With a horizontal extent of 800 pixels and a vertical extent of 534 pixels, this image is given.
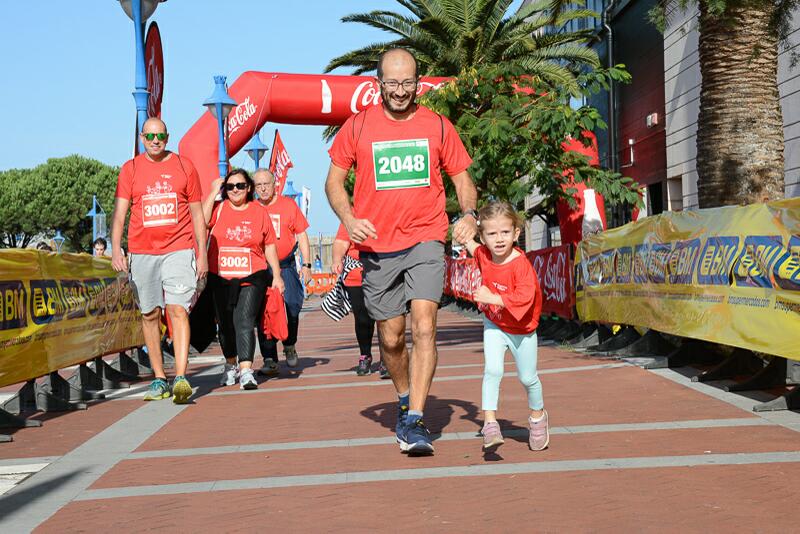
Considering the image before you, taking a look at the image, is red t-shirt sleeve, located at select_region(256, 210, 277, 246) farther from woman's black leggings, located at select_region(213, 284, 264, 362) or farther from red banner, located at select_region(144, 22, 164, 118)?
red banner, located at select_region(144, 22, 164, 118)

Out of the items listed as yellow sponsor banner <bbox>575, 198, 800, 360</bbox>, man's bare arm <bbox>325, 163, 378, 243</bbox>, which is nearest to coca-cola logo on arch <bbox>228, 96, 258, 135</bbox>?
yellow sponsor banner <bbox>575, 198, 800, 360</bbox>

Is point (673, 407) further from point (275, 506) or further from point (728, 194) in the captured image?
point (728, 194)

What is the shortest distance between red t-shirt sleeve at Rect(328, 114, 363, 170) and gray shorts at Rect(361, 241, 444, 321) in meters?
0.54

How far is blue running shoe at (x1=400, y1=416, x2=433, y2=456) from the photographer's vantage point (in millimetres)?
5578

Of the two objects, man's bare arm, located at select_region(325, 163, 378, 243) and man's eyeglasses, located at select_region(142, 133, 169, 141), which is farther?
man's eyeglasses, located at select_region(142, 133, 169, 141)

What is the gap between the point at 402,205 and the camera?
237 inches

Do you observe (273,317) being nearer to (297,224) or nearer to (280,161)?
(297,224)

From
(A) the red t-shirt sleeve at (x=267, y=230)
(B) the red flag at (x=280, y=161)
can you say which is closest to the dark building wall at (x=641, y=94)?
(B) the red flag at (x=280, y=161)

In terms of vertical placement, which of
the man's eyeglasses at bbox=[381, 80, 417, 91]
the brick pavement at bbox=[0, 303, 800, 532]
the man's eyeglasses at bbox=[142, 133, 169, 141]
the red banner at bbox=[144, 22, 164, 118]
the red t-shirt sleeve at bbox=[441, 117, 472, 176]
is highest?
the red banner at bbox=[144, 22, 164, 118]

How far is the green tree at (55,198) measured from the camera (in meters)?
83.8

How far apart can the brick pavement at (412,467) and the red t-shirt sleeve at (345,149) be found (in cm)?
162

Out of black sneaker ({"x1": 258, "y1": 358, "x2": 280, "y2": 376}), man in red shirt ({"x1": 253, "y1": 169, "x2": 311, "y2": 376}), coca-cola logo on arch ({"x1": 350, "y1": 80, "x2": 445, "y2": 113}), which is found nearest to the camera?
black sneaker ({"x1": 258, "y1": 358, "x2": 280, "y2": 376})

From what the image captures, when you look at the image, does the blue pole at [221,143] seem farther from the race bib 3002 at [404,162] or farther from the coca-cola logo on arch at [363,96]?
the race bib 3002 at [404,162]

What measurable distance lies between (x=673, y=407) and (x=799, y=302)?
3.50ft
